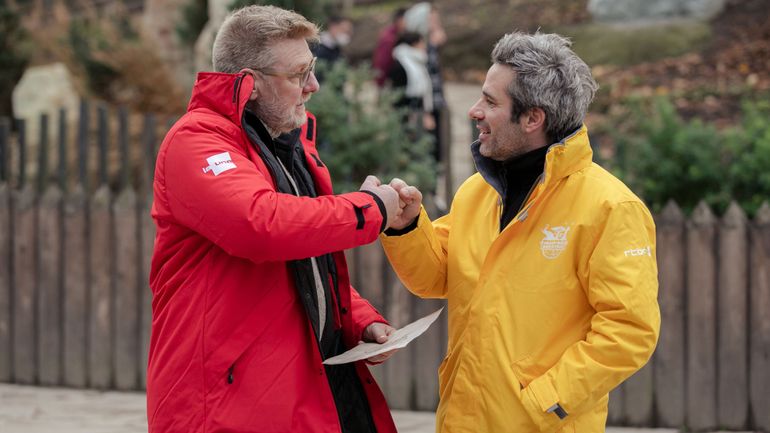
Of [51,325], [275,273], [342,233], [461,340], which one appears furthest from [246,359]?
[51,325]

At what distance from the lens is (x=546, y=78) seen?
2996mm

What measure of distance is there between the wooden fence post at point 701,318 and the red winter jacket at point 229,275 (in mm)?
3223

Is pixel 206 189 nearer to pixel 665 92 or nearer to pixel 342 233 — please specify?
pixel 342 233

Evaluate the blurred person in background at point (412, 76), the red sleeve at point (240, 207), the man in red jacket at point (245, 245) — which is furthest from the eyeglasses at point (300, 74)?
the blurred person in background at point (412, 76)

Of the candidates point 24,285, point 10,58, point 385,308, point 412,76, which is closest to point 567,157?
point 385,308

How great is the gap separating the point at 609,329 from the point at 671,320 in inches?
120

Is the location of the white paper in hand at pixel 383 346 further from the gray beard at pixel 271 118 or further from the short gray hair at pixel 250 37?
the short gray hair at pixel 250 37

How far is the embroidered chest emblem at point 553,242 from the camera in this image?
A: 2.97m

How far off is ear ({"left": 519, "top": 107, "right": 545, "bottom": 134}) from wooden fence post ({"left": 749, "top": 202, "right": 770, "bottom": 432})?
2.99 metres

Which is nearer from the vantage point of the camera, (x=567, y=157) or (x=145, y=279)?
(x=567, y=157)

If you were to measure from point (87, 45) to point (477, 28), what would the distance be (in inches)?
239

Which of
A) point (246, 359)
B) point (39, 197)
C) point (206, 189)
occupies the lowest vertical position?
point (39, 197)

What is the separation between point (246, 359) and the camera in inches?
115

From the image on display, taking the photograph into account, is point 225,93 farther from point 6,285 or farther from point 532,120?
point 6,285
